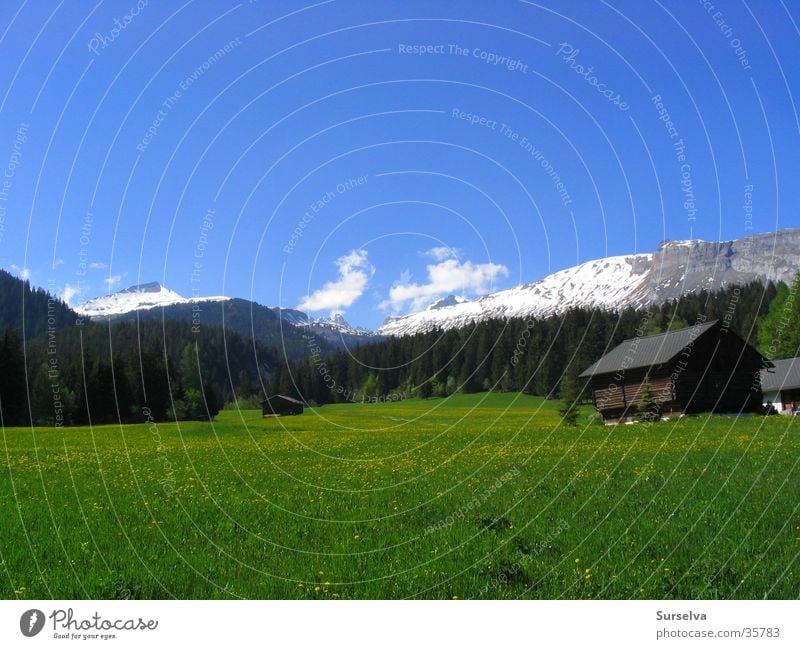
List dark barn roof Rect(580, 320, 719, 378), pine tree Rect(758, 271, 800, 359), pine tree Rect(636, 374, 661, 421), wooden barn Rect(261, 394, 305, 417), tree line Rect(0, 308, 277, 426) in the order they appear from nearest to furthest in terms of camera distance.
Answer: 1. tree line Rect(0, 308, 277, 426)
2. dark barn roof Rect(580, 320, 719, 378)
3. pine tree Rect(636, 374, 661, 421)
4. wooden barn Rect(261, 394, 305, 417)
5. pine tree Rect(758, 271, 800, 359)

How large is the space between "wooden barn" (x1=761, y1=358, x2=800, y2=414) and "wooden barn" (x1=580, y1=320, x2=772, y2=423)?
2658 cm

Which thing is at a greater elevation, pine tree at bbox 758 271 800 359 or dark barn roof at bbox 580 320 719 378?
pine tree at bbox 758 271 800 359

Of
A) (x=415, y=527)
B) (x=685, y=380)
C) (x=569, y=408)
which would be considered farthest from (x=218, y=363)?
(x=685, y=380)

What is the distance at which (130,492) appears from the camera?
47.2 ft

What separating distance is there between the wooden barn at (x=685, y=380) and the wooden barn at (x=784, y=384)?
2658 cm

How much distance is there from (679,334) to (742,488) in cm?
2341

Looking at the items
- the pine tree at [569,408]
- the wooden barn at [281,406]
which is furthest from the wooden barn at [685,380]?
the wooden barn at [281,406]

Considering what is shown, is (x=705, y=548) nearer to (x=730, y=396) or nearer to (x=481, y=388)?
(x=730, y=396)

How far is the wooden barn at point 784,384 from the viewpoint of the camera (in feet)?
227

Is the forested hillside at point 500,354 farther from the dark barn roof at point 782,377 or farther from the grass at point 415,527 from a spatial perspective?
the grass at point 415,527

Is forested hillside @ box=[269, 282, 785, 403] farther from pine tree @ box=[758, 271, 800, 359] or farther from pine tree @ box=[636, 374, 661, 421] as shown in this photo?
pine tree @ box=[636, 374, 661, 421]

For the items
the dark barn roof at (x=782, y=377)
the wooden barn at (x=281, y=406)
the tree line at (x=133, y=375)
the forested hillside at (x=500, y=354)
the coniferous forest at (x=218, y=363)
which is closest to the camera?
the coniferous forest at (x=218, y=363)

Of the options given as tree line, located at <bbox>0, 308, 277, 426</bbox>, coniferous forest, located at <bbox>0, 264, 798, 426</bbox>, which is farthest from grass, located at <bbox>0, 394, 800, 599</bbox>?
tree line, located at <bbox>0, 308, 277, 426</bbox>

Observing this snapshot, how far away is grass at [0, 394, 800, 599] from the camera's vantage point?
722 centimetres
